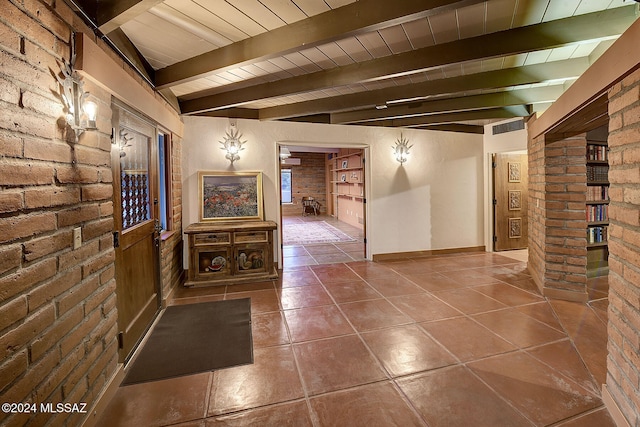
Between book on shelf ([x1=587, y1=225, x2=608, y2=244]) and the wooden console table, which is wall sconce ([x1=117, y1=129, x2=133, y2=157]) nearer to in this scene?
the wooden console table

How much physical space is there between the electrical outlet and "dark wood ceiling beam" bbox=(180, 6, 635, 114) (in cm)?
232

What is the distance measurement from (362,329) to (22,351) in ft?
7.41

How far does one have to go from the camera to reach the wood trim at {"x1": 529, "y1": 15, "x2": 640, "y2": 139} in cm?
154

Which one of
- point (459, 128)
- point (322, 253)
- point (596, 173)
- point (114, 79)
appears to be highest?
point (459, 128)

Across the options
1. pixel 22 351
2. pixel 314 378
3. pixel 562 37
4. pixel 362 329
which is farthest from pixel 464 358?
pixel 22 351

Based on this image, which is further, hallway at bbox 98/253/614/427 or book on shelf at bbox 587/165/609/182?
book on shelf at bbox 587/165/609/182

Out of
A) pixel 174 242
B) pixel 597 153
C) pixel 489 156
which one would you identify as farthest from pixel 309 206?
pixel 597 153

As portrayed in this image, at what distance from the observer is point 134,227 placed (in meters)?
2.49

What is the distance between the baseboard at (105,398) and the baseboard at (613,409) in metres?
2.81

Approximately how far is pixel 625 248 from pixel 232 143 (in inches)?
165

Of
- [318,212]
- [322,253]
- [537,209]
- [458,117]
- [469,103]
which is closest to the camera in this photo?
[537,209]

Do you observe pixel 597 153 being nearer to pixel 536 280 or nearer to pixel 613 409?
pixel 536 280

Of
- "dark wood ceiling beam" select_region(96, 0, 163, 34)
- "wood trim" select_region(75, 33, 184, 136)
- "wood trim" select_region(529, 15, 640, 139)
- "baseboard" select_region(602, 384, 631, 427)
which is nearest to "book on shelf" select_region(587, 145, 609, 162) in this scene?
"wood trim" select_region(529, 15, 640, 139)

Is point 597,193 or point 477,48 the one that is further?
point 597,193
